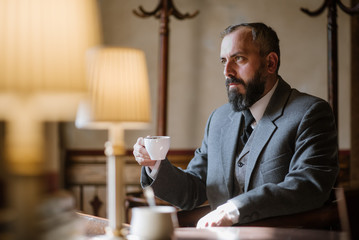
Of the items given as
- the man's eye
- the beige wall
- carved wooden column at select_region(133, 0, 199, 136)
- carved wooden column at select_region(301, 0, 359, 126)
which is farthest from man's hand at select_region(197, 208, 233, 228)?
the beige wall

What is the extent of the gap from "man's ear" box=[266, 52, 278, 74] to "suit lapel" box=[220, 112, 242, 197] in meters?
0.29

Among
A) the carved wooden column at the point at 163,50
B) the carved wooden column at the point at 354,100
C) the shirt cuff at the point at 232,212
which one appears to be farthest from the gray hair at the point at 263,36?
the carved wooden column at the point at 354,100

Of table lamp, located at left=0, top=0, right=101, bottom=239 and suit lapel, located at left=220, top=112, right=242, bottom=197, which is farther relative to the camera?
suit lapel, located at left=220, top=112, right=242, bottom=197

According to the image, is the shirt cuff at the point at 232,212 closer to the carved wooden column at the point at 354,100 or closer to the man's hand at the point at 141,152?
the man's hand at the point at 141,152

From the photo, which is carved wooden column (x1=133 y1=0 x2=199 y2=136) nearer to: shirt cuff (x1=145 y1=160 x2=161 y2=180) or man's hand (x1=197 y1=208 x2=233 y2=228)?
shirt cuff (x1=145 y1=160 x2=161 y2=180)

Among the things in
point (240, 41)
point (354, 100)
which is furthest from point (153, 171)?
point (354, 100)

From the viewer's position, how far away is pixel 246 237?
1.11m

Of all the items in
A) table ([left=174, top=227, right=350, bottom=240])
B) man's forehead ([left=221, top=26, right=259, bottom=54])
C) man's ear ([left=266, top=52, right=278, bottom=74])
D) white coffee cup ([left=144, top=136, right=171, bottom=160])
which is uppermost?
man's forehead ([left=221, top=26, right=259, bottom=54])

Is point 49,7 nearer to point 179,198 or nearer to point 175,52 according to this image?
point 179,198

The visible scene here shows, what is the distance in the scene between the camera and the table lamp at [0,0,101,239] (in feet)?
1.98

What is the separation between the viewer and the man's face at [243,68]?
6.54ft

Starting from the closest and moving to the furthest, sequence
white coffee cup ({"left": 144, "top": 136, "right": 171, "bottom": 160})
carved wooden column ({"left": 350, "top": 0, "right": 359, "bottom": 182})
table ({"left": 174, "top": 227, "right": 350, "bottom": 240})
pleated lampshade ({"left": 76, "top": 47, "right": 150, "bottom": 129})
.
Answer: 1. pleated lampshade ({"left": 76, "top": 47, "right": 150, "bottom": 129})
2. table ({"left": 174, "top": 227, "right": 350, "bottom": 240})
3. white coffee cup ({"left": 144, "top": 136, "right": 171, "bottom": 160})
4. carved wooden column ({"left": 350, "top": 0, "right": 359, "bottom": 182})

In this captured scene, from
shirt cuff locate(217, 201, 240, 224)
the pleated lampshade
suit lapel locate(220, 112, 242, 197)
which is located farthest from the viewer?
suit lapel locate(220, 112, 242, 197)

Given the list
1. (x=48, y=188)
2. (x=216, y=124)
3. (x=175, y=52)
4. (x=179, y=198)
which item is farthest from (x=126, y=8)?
(x=48, y=188)
